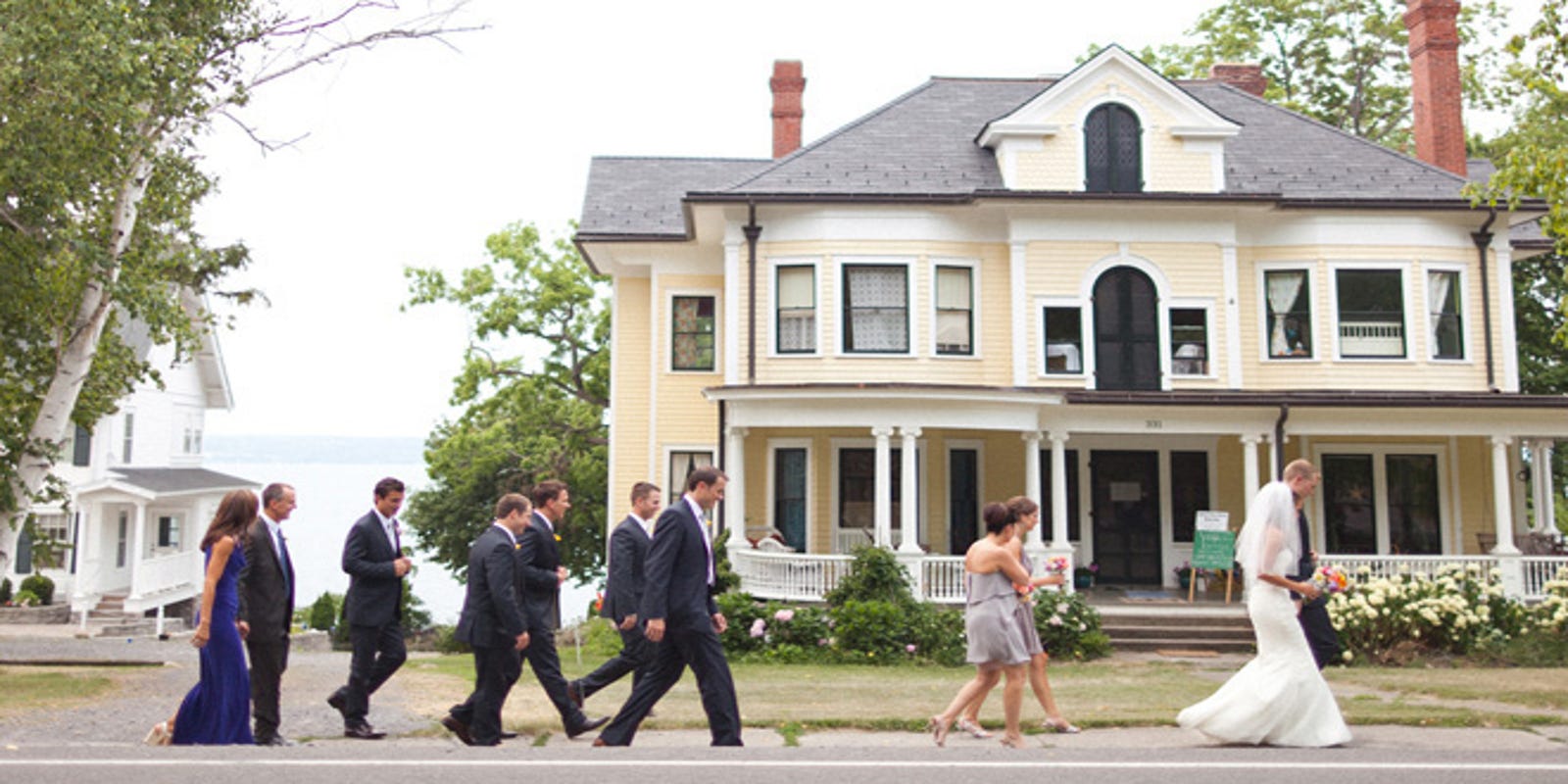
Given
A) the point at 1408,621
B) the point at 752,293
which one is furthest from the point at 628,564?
the point at 752,293

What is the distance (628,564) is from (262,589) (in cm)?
244

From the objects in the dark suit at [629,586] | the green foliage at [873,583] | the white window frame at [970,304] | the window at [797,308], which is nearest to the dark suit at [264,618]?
the dark suit at [629,586]

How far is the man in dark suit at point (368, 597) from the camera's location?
852cm

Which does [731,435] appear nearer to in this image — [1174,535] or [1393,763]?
[1174,535]

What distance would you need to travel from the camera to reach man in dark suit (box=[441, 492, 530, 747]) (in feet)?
26.6

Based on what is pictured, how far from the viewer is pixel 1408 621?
14758mm

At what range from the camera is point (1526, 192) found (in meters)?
13.5

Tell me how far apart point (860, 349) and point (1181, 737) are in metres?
11.5

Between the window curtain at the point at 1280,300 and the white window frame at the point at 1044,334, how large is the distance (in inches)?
129

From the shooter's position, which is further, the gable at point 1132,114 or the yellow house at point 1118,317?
the gable at point 1132,114

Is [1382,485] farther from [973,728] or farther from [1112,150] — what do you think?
[973,728]

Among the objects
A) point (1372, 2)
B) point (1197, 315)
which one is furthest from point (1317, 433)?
point (1372, 2)

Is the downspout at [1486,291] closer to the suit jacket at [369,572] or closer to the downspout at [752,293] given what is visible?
the downspout at [752,293]

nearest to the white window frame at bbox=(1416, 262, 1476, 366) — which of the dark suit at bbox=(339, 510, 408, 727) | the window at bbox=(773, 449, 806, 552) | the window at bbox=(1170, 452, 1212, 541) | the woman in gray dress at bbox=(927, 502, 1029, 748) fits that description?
the window at bbox=(1170, 452, 1212, 541)
